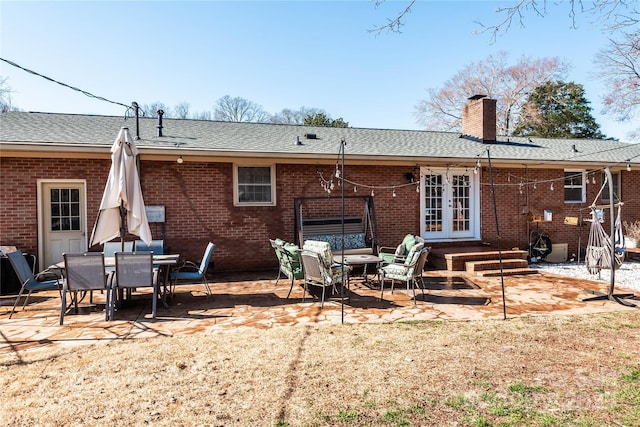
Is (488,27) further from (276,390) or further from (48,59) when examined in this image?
(48,59)

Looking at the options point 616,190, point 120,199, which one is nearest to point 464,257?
point 616,190

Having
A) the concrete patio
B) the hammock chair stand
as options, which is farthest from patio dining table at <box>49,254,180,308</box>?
the hammock chair stand

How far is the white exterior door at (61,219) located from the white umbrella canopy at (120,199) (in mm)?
3388

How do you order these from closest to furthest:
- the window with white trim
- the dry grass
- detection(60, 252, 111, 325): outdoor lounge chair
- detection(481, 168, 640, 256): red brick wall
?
the dry grass
detection(60, 252, 111, 325): outdoor lounge chair
detection(481, 168, 640, 256): red brick wall
the window with white trim

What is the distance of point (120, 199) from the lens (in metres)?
5.93

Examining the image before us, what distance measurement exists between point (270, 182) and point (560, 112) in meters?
27.1

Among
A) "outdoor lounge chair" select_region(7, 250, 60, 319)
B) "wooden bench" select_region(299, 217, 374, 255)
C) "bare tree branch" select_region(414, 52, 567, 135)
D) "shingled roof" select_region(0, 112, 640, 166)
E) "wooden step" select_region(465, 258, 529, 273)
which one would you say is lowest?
"wooden step" select_region(465, 258, 529, 273)

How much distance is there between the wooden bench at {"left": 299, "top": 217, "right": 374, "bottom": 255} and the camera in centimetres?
971

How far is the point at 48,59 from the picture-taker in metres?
8.45

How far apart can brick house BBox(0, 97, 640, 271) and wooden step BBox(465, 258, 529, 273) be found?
5.07 feet

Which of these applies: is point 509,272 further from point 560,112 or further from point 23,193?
point 560,112

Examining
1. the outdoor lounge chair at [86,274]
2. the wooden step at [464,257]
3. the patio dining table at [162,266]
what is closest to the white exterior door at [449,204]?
the wooden step at [464,257]

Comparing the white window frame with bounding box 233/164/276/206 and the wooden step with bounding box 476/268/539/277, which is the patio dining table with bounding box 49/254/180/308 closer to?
the white window frame with bounding box 233/164/276/206

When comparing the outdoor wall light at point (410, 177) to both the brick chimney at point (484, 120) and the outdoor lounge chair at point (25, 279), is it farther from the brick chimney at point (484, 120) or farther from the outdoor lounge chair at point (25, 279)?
the outdoor lounge chair at point (25, 279)
